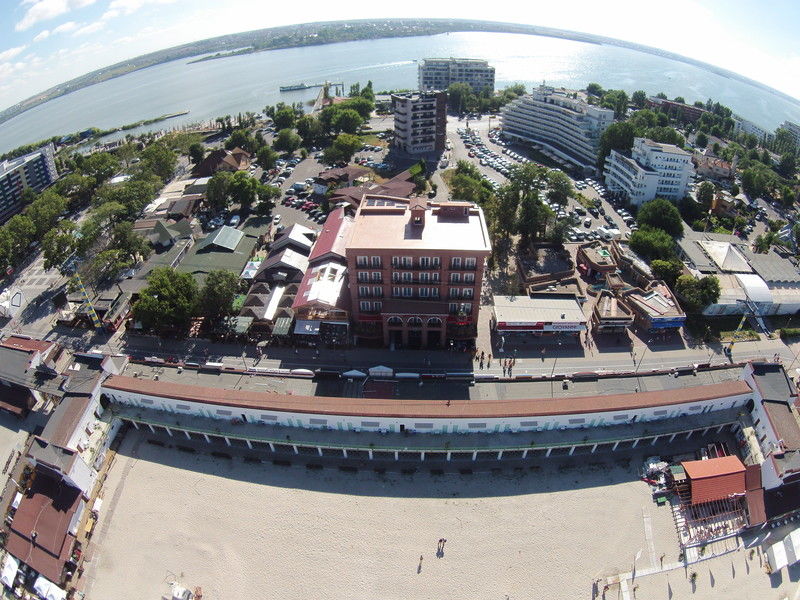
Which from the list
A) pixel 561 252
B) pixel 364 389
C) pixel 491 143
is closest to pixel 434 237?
pixel 364 389

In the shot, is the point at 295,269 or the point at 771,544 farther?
the point at 295,269

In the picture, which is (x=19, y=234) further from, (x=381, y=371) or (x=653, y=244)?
(x=653, y=244)

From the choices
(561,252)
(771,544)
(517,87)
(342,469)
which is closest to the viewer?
(771,544)

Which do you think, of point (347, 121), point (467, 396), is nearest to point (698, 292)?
point (467, 396)

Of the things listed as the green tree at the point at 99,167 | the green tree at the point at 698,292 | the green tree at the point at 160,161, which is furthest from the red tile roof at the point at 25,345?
the green tree at the point at 698,292

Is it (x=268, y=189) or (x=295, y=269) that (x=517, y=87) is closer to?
(x=268, y=189)
